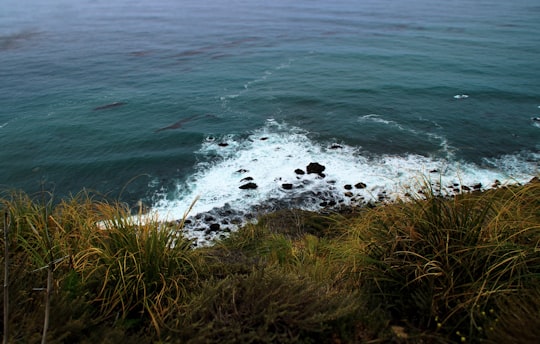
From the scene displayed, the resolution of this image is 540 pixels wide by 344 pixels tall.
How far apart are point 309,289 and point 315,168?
1549 centimetres

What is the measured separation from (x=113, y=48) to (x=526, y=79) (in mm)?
46485

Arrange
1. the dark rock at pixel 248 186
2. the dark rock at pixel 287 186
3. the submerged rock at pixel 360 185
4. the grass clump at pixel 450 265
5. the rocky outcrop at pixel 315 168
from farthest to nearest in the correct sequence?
the rocky outcrop at pixel 315 168
the dark rock at pixel 248 186
the dark rock at pixel 287 186
the submerged rock at pixel 360 185
the grass clump at pixel 450 265

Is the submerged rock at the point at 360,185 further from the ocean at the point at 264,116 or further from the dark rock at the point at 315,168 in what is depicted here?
the dark rock at the point at 315,168

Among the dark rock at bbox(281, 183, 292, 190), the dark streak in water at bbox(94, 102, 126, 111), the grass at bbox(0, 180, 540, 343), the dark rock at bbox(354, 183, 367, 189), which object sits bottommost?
the dark rock at bbox(281, 183, 292, 190)

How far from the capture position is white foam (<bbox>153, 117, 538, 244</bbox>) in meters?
17.8

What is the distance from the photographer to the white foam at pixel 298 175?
17.8 meters

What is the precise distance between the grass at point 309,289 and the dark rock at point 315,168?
13654mm

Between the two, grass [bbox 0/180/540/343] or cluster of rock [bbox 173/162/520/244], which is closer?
grass [bbox 0/180/540/343]

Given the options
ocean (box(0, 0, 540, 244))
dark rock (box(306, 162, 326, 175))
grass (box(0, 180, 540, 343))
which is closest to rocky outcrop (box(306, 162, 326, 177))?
dark rock (box(306, 162, 326, 175))

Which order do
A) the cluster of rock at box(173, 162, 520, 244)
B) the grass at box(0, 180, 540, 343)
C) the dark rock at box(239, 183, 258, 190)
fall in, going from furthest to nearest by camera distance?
the dark rock at box(239, 183, 258, 190) → the cluster of rock at box(173, 162, 520, 244) → the grass at box(0, 180, 540, 343)

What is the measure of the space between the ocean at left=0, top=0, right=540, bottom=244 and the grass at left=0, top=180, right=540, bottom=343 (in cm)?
88

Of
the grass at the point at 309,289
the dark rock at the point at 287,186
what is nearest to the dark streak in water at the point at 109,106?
the dark rock at the point at 287,186

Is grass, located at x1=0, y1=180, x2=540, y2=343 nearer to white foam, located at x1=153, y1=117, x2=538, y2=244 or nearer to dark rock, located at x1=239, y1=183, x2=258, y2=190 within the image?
white foam, located at x1=153, y1=117, x2=538, y2=244

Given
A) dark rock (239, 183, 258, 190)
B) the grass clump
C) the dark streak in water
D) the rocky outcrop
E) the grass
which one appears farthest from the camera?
the dark streak in water
